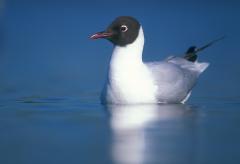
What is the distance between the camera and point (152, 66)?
9.82 m

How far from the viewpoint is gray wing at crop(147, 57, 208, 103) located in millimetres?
9648

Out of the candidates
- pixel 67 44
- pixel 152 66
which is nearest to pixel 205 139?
pixel 152 66

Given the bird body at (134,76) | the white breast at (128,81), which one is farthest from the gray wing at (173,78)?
the white breast at (128,81)

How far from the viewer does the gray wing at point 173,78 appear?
31.7ft

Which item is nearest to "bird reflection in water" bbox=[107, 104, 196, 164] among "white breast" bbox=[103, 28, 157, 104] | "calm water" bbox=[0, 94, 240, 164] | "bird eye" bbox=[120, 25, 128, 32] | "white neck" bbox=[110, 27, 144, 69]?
"calm water" bbox=[0, 94, 240, 164]

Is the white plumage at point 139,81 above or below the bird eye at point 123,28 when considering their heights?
below

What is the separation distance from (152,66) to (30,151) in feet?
10.7

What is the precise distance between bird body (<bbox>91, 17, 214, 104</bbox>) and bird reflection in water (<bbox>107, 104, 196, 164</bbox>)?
0.12 meters

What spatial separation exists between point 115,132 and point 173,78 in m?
2.34

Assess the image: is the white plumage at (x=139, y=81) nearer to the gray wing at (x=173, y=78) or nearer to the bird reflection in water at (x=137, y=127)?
the gray wing at (x=173, y=78)

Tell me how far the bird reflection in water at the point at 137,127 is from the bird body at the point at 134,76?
12 centimetres

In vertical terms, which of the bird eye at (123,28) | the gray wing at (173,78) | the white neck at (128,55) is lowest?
the gray wing at (173,78)

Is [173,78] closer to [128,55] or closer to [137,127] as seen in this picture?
[128,55]

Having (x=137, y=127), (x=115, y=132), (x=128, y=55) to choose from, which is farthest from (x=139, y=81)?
(x=115, y=132)
